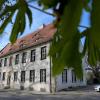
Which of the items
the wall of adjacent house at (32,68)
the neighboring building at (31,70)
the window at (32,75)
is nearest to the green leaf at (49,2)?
the neighboring building at (31,70)

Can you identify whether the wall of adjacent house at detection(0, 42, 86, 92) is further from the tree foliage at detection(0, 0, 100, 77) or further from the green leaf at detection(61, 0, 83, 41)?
the green leaf at detection(61, 0, 83, 41)

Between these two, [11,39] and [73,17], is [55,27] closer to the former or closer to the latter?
[73,17]

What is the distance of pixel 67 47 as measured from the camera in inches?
31.6

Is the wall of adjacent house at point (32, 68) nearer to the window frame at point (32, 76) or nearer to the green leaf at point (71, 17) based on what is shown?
the window frame at point (32, 76)

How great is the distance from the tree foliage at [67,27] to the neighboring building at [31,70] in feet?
81.5

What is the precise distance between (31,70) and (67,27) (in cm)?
3263

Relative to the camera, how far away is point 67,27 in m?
0.71

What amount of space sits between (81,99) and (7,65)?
2164cm

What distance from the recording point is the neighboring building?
2944 cm

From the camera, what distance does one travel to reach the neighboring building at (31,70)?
29438 mm

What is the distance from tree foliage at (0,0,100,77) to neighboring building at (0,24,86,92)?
81.5ft

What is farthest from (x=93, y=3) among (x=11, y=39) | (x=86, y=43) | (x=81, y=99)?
(x=81, y=99)

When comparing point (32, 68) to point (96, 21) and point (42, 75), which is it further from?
point (96, 21)

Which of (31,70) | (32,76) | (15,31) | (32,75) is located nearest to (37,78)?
(32,76)
